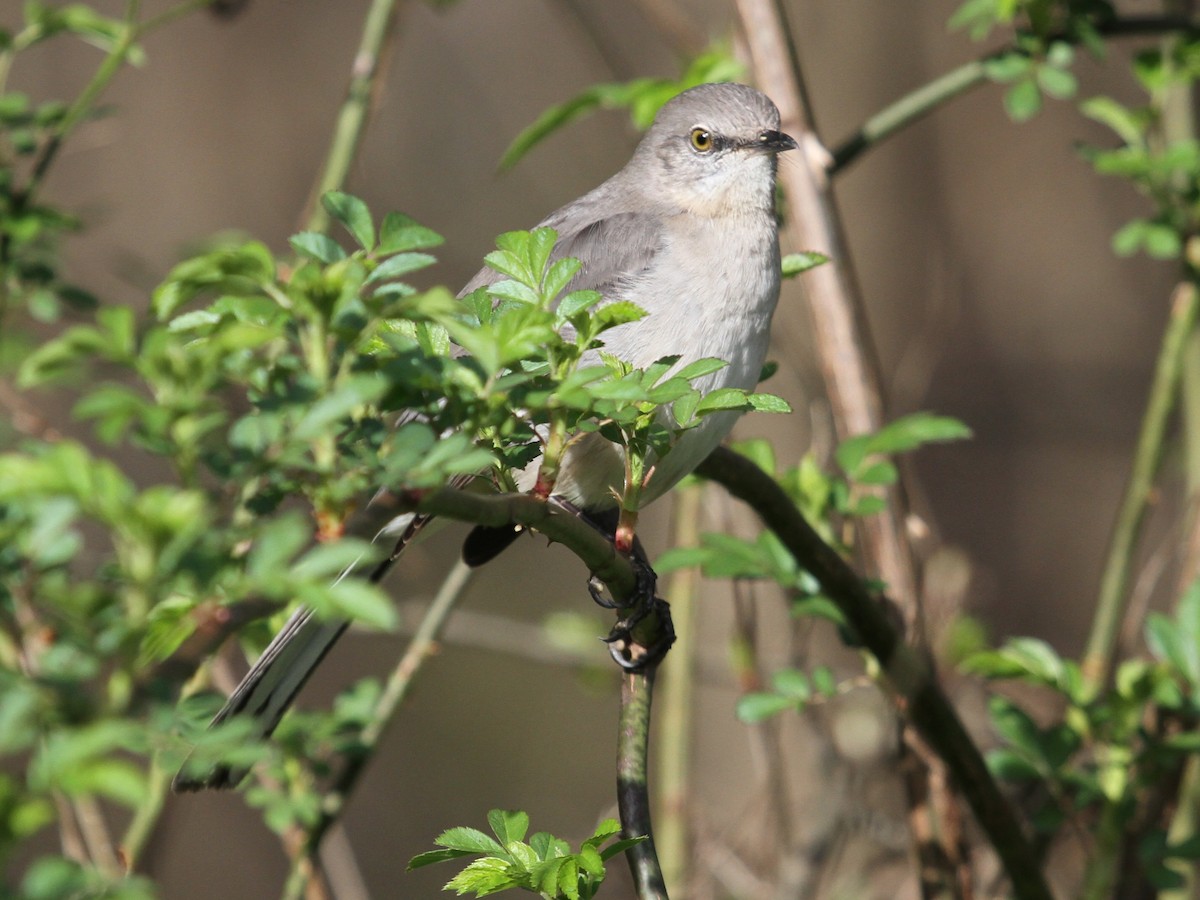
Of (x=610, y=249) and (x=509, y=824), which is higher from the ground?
(x=610, y=249)

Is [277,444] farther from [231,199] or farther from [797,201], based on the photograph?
[231,199]

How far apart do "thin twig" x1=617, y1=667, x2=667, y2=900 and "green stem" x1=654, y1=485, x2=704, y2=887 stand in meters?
1.64

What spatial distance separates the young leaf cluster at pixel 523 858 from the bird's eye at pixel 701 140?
2.24 m

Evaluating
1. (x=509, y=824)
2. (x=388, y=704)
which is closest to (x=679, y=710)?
(x=388, y=704)

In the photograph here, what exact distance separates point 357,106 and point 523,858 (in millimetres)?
2355

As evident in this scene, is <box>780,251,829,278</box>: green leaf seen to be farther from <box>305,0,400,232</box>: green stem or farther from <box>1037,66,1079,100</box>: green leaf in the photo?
<box>305,0,400,232</box>: green stem

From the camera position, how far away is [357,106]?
138 inches

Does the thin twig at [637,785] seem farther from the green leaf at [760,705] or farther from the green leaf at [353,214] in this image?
the green leaf at [353,214]

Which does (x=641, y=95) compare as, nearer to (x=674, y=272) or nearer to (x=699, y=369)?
(x=674, y=272)

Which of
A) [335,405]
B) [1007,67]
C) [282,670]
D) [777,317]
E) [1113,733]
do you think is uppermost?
[335,405]

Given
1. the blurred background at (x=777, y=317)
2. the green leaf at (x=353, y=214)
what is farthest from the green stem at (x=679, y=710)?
the green leaf at (x=353, y=214)

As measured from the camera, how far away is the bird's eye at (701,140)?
11.7 ft

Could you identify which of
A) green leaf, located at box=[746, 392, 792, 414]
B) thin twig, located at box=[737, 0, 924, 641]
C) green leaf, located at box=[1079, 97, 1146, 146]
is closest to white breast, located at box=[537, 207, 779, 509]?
thin twig, located at box=[737, 0, 924, 641]

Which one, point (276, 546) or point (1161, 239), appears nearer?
point (276, 546)
